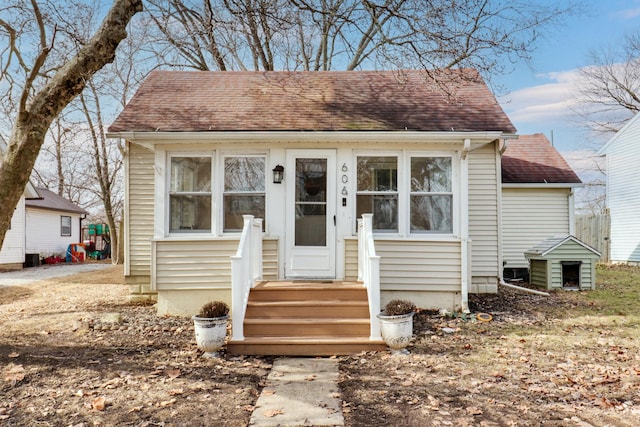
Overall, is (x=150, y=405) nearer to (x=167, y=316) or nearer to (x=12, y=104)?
(x=167, y=316)

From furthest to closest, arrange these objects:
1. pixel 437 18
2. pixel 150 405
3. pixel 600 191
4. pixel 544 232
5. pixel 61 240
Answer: pixel 600 191
pixel 61 240
pixel 544 232
pixel 437 18
pixel 150 405

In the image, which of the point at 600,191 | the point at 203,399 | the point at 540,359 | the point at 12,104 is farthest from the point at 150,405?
the point at 600,191

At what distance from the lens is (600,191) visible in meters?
32.9

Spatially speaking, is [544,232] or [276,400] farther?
[544,232]

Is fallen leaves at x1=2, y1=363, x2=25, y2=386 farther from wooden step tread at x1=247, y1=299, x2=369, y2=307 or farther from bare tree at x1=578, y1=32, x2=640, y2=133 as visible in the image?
bare tree at x1=578, y1=32, x2=640, y2=133

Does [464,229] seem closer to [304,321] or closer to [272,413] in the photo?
[304,321]

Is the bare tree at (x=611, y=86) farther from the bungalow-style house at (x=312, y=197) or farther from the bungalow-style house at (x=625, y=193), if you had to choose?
the bungalow-style house at (x=312, y=197)

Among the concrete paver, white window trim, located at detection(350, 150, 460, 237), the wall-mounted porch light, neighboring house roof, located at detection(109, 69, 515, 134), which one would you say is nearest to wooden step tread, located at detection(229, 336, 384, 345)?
the concrete paver

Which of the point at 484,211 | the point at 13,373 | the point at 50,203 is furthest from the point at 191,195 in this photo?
the point at 50,203

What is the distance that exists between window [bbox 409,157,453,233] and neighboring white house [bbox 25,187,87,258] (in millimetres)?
17270

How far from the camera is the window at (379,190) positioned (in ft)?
23.9

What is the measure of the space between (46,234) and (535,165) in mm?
21792

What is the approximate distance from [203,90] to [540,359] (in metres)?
7.45

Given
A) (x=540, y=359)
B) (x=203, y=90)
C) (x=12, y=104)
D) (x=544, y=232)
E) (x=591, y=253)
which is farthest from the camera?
(x=544, y=232)
